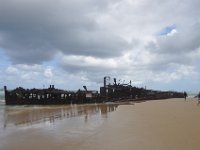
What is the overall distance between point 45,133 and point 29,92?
39306 mm

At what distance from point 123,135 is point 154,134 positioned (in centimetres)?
130

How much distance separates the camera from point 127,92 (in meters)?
66.9

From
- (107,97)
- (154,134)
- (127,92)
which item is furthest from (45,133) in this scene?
(127,92)

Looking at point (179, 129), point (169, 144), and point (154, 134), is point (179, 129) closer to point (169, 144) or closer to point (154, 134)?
point (154, 134)

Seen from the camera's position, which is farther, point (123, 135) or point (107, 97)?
point (107, 97)

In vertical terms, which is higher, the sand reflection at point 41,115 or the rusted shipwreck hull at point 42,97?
the rusted shipwreck hull at point 42,97

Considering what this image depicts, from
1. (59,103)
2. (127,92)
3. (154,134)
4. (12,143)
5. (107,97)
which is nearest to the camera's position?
(12,143)

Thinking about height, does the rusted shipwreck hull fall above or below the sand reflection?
above

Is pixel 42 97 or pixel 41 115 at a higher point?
pixel 42 97

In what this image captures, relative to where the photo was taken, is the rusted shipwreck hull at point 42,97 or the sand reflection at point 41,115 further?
the rusted shipwreck hull at point 42,97

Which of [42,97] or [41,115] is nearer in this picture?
[41,115]

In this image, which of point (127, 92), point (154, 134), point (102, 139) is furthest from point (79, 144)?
point (127, 92)

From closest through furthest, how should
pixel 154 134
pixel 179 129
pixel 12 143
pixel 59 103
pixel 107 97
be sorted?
1. pixel 12 143
2. pixel 154 134
3. pixel 179 129
4. pixel 59 103
5. pixel 107 97

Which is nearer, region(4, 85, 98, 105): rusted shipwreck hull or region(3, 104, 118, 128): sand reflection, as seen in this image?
region(3, 104, 118, 128): sand reflection
